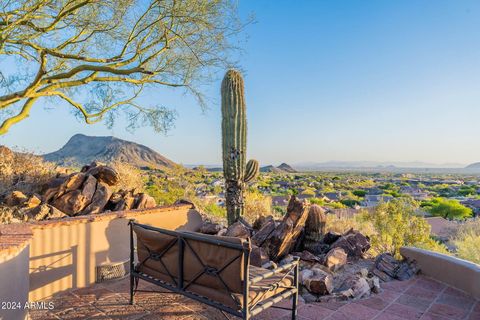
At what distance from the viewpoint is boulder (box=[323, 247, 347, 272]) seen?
5167mm

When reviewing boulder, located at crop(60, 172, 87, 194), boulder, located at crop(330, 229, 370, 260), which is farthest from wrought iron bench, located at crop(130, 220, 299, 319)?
boulder, located at crop(60, 172, 87, 194)

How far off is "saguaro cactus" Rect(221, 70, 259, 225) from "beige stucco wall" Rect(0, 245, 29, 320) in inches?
194

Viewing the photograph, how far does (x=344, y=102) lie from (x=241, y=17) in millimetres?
15800

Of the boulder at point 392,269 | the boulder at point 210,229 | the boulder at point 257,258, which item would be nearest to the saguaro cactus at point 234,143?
the boulder at point 210,229

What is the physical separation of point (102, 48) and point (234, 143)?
188 inches

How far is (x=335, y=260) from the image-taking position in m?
5.28

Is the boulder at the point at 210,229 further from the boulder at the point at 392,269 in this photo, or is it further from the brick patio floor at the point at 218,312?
the boulder at the point at 392,269

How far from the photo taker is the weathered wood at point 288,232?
5453mm

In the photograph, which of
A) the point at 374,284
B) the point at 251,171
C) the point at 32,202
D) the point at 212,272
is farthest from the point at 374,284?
the point at 32,202

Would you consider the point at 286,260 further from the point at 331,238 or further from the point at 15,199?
the point at 15,199

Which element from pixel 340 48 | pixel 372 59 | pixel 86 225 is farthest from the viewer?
pixel 372 59

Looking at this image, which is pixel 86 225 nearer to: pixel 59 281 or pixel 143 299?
pixel 59 281

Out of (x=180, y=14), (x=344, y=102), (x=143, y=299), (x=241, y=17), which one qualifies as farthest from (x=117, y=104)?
(x=344, y=102)

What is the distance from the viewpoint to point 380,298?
169 inches
